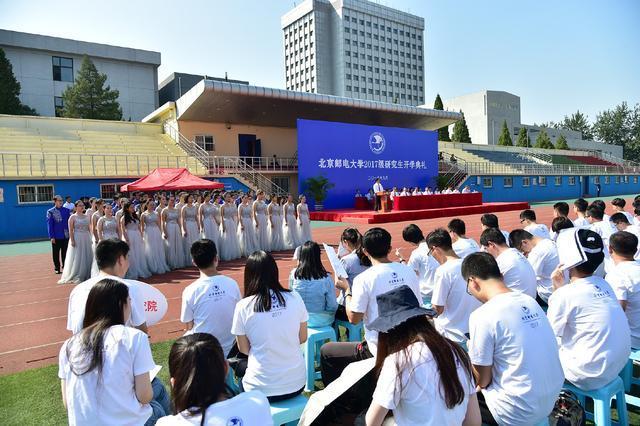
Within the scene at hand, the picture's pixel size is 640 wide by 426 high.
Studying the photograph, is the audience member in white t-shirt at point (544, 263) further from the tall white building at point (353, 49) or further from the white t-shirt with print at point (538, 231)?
the tall white building at point (353, 49)

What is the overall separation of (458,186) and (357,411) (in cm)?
3113

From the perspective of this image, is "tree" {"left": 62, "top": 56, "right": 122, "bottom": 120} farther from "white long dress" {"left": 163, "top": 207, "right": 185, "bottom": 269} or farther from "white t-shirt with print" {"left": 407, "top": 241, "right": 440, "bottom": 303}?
"white t-shirt with print" {"left": 407, "top": 241, "right": 440, "bottom": 303}

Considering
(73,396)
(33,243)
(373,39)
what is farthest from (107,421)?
(373,39)

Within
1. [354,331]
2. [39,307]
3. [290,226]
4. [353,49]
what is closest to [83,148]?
[290,226]

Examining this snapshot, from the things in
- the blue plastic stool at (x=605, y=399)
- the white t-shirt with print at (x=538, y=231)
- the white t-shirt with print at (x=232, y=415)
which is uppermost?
the white t-shirt with print at (x=538, y=231)

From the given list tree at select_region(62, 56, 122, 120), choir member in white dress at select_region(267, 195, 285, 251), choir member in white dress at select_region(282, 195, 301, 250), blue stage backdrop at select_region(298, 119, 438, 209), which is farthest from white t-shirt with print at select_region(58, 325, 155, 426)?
tree at select_region(62, 56, 122, 120)

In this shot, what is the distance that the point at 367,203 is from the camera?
82.9 feet

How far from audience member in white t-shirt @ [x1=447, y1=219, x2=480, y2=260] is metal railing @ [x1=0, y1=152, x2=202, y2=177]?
59.0ft

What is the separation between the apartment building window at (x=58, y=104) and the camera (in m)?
41.3

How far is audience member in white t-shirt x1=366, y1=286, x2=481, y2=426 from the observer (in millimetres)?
1753

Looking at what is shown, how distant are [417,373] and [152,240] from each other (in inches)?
341

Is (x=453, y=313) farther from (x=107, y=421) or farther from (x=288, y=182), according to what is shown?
(x=288, y=182)

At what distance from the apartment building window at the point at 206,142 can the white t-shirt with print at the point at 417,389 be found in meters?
25.9

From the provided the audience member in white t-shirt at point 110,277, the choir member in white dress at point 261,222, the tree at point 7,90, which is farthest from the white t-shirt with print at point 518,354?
the tree at point 7,90
